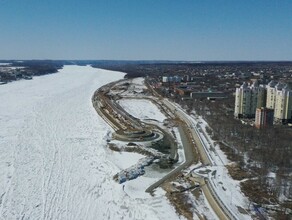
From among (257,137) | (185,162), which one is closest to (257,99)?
(257,137)

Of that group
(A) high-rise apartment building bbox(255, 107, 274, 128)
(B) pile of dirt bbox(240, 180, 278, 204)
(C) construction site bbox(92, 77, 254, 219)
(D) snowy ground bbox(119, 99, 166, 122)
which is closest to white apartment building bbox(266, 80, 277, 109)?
(A) high-rise apartment building bbox(255, 107, 274, 128)

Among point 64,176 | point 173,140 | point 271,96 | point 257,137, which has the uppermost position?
point 271,96

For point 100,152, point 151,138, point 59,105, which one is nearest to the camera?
point 100,152

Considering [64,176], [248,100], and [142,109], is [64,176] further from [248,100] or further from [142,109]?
[142,109]

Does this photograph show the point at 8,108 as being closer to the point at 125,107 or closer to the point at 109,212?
the point at 125,107

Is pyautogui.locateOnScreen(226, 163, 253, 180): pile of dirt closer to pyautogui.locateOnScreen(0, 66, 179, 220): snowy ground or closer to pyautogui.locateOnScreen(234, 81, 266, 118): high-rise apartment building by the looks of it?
pyautogui.locateOnScreen(0, 66, 179, 220): snowy ground

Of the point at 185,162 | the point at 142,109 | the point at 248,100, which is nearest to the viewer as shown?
the point at 185,162

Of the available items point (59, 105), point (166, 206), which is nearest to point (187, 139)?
point (166, 206)

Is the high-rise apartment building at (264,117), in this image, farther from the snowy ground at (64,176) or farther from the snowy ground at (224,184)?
the snowy ground at (64,176)
